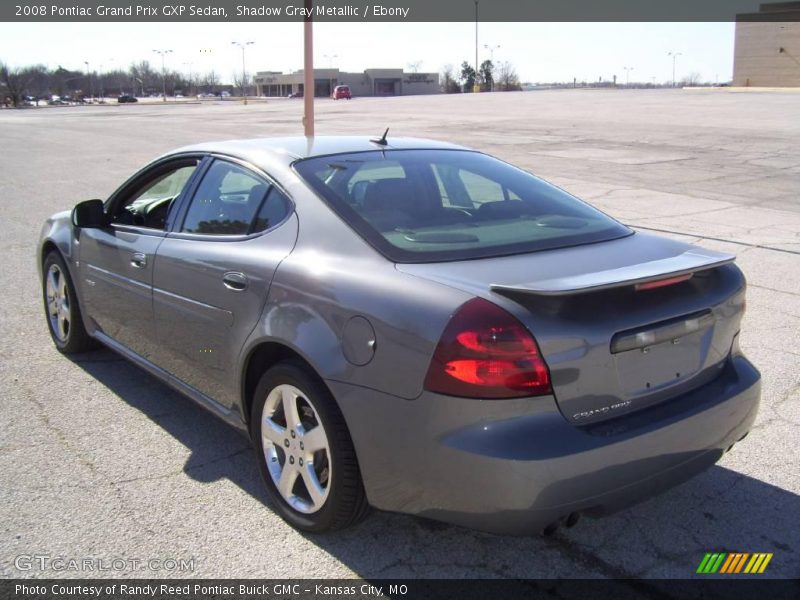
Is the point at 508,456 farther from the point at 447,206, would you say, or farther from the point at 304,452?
the point at 447,206

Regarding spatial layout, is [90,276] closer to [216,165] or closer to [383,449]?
[216,165]

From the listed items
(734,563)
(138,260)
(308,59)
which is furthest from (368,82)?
(734,563)

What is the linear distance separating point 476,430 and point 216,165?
7.14ft

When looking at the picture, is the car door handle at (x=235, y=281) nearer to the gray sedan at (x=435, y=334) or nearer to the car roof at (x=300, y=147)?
the gray sedan at (x=435, y=334)

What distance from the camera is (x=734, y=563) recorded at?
2973mm

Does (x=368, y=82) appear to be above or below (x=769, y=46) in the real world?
above

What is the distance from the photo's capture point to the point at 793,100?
141 ft

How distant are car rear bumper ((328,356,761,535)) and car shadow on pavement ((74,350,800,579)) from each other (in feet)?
1.11

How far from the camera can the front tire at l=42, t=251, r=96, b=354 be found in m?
5.15

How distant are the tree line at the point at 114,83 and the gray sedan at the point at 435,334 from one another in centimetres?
13075

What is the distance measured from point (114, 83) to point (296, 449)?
167m

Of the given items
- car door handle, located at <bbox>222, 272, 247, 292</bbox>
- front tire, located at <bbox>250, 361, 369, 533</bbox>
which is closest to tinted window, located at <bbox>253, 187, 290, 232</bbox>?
A: car door handle, located at <bbox>222, 272, 247, 292</bbox>

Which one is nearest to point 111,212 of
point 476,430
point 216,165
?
point 216,165

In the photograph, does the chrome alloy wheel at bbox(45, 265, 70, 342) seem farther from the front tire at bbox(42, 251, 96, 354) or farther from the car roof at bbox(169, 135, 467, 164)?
the car roof at bbox(169, 135, 467, 164)
